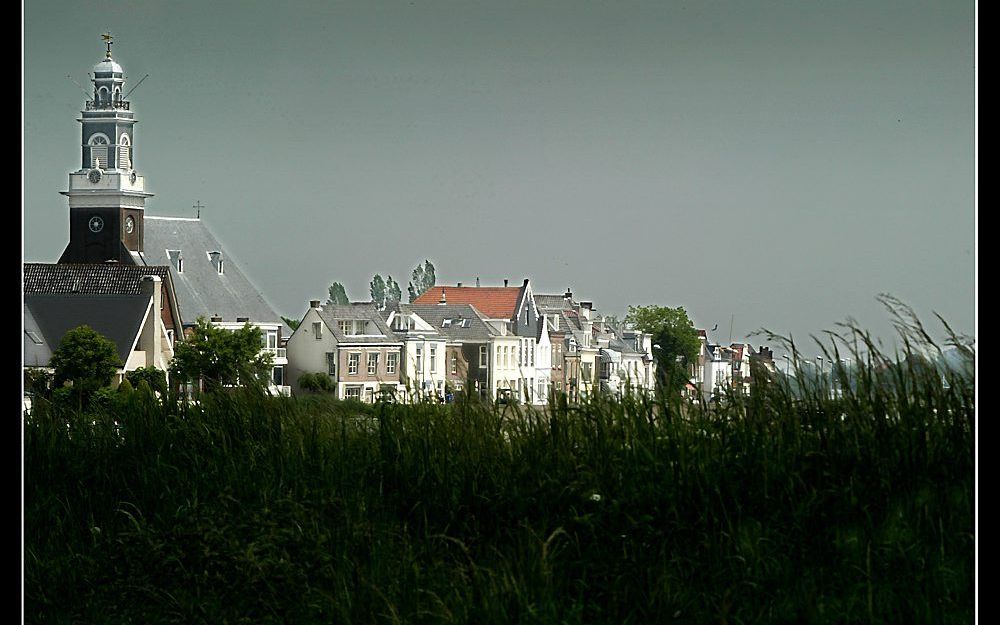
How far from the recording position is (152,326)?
2544 centimetres

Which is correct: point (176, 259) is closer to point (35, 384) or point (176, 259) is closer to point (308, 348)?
point (308, 348)

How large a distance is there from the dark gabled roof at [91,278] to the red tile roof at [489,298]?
1451 centimetres

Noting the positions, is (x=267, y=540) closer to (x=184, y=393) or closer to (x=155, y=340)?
(x=184, y=393)

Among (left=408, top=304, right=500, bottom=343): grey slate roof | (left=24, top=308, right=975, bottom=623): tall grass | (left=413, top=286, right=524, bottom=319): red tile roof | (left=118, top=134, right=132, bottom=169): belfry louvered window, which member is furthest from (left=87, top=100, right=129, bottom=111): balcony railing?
(left=24, top=308, right=975, bottom=623): tall grass

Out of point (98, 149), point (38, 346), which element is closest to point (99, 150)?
point (98, 149)

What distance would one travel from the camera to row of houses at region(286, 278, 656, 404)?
3.77 meters

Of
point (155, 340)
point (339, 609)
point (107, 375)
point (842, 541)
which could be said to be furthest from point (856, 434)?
point (155, 340)

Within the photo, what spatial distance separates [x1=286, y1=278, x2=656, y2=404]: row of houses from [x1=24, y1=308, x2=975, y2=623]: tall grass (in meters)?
0.20

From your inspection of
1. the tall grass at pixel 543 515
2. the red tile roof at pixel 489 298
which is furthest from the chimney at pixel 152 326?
the tall grass at pixel 543 515

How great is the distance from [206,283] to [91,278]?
3.33 metres

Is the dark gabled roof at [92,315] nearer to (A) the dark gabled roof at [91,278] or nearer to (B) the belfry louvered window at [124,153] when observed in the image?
(A) the dark gabled roof at [91,278]

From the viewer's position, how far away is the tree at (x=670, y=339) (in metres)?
3.57
